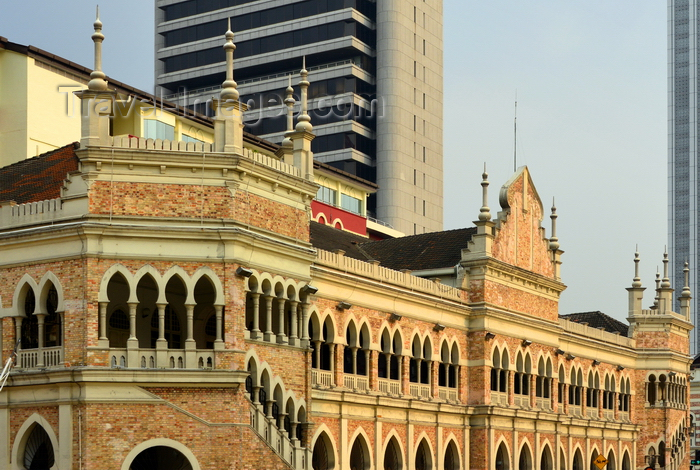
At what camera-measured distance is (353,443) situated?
151ft

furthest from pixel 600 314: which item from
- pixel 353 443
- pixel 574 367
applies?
pixel 353 443

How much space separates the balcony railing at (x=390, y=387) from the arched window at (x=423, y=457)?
2846mm

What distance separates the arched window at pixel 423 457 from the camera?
50625 mm

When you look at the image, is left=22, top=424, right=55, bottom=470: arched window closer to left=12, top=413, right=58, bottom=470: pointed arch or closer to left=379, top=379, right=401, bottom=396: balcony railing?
left=12, top=413, right=58, bottom=470: pointed arch

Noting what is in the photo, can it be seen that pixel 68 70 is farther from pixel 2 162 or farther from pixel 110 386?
pixel 110 386

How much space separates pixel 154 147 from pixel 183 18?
299ft

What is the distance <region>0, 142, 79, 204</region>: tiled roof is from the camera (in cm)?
3881

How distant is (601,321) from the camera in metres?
78.4

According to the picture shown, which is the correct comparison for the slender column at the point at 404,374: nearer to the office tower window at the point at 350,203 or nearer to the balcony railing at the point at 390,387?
the balcony railing at the point at 390,387

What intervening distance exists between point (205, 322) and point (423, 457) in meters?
14.8

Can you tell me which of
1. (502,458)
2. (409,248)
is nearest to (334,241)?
(409,248)

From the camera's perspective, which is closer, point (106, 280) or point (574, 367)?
point (106, 280)

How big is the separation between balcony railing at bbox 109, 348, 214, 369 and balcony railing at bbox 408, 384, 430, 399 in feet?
53.0

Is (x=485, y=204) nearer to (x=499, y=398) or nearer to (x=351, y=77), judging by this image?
(x=499, y=398)
